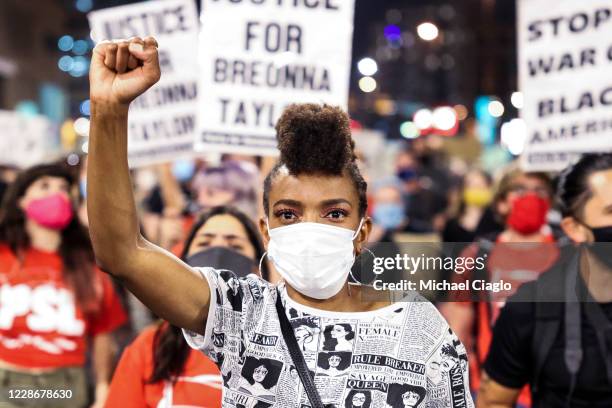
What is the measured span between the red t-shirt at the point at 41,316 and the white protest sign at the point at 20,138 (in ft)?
16.9

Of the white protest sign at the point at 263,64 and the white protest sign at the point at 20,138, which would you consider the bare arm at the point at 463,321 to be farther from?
the white protest sign at the point at 20,138

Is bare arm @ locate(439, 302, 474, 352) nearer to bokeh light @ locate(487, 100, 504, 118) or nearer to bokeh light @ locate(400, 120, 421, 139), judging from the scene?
bokeh light @ locate(487, 100, 504, 118)

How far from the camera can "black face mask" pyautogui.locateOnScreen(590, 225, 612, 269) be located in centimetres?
374

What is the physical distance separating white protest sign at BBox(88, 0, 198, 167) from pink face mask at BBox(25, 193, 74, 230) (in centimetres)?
164

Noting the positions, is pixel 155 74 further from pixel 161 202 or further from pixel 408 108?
pixel 408 108

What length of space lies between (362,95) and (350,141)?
45.6 m

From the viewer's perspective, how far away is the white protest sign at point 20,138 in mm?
10430

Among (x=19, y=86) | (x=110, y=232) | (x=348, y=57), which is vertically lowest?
(x=110, y=232)

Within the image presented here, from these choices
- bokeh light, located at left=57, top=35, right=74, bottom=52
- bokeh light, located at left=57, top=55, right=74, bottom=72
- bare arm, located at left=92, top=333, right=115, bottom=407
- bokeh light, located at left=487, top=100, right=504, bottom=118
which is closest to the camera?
bare arm, located at left=92, top=333, right=115, bottom=407

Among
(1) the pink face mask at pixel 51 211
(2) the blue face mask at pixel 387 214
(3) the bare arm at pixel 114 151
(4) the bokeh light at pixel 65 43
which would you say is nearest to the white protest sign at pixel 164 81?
(1) the pink face mask at pixel 51 211

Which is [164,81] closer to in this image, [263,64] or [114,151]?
[263,64]

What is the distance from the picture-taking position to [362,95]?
48219 millimetres

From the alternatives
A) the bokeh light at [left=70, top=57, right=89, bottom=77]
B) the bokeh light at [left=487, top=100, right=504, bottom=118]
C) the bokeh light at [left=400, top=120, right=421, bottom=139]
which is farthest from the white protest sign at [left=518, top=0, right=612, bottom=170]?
the bokeh light at [left=400, top=120, right=421, bottom=139]

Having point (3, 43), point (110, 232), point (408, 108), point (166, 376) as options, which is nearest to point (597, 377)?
point (166, 376)
